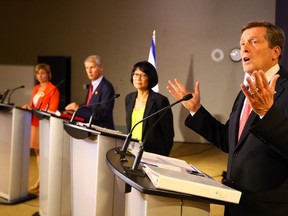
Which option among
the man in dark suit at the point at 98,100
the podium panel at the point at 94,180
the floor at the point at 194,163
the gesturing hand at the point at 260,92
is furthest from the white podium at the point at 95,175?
the floor at the point at 194,163

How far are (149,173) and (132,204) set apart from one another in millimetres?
230

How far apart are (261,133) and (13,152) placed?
9.13ft

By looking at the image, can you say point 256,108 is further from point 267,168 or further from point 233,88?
point 233,88

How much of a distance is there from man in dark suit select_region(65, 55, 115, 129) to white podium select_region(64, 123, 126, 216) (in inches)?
26.9

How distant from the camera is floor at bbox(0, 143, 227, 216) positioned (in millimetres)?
3371

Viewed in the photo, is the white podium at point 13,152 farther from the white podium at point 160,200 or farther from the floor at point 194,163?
the white podium at point 160,200

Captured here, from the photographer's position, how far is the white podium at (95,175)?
2.09 metres

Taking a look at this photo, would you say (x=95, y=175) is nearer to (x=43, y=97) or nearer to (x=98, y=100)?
(x=98, y=100)

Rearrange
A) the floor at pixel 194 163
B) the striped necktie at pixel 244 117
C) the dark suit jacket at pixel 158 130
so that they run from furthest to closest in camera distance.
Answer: the floor at pixel 194 163
the dark suit jacket at pixel 158 130
the striped necktie at pixel 244 117

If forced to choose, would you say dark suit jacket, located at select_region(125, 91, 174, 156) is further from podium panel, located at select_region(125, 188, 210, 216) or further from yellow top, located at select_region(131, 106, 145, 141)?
podium panel, located at select_region(125, 188, 210, 216)

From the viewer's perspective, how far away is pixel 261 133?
1.20 m

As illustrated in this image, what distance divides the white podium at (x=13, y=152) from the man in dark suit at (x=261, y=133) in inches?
95.2

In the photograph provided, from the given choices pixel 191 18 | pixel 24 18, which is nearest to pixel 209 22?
pixel 191 18

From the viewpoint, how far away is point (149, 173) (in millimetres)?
1217
